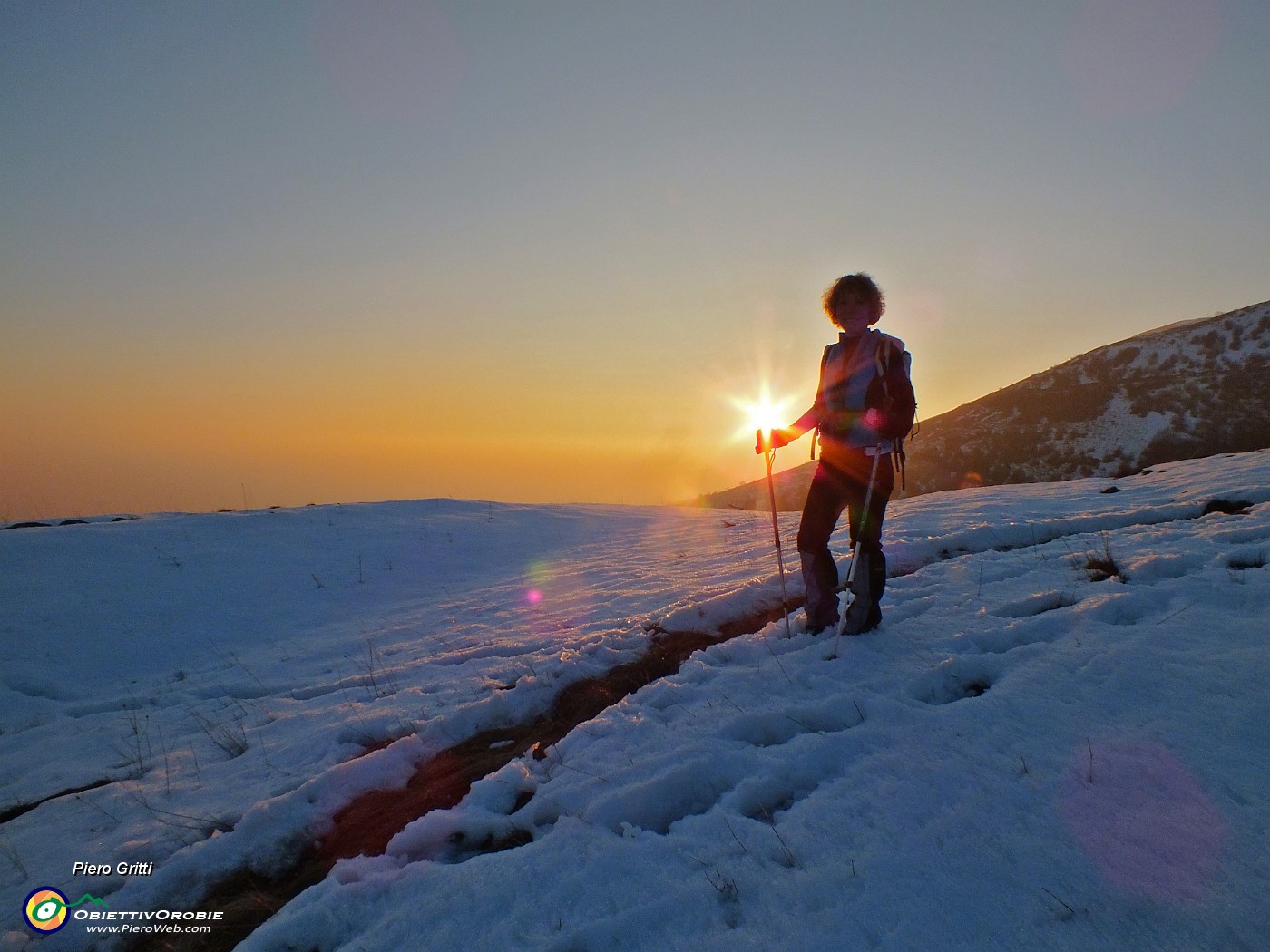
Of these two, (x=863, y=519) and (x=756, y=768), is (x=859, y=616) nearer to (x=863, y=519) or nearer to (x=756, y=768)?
(x=863, y=519)

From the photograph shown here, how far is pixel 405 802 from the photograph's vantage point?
366 cm

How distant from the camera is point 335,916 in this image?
2590 millimetres

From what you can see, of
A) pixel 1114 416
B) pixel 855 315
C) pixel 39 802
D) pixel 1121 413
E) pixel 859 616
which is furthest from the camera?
pixel 1114 416

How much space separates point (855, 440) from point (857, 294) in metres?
1.15

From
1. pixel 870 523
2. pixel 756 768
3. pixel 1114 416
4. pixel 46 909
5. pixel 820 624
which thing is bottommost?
pixel 46 909

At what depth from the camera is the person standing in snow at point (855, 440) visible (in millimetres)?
4602

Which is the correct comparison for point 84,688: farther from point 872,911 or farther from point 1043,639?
point 1043,639

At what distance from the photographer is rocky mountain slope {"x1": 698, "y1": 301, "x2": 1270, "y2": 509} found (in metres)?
24.3

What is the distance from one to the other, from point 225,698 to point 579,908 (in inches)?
230

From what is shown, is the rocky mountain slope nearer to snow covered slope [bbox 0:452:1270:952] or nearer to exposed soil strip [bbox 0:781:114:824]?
snow covered slope [bbox 0:452:1270:952]

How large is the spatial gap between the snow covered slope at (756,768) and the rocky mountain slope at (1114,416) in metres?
21.7

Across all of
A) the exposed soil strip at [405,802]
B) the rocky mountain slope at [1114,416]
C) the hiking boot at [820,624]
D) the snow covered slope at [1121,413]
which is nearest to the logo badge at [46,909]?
the exposed soil strip at [405,802]

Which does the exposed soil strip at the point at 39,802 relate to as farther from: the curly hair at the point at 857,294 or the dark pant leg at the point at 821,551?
the curly hair at the point at 857,294

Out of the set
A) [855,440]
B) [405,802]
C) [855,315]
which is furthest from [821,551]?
[405,802]
